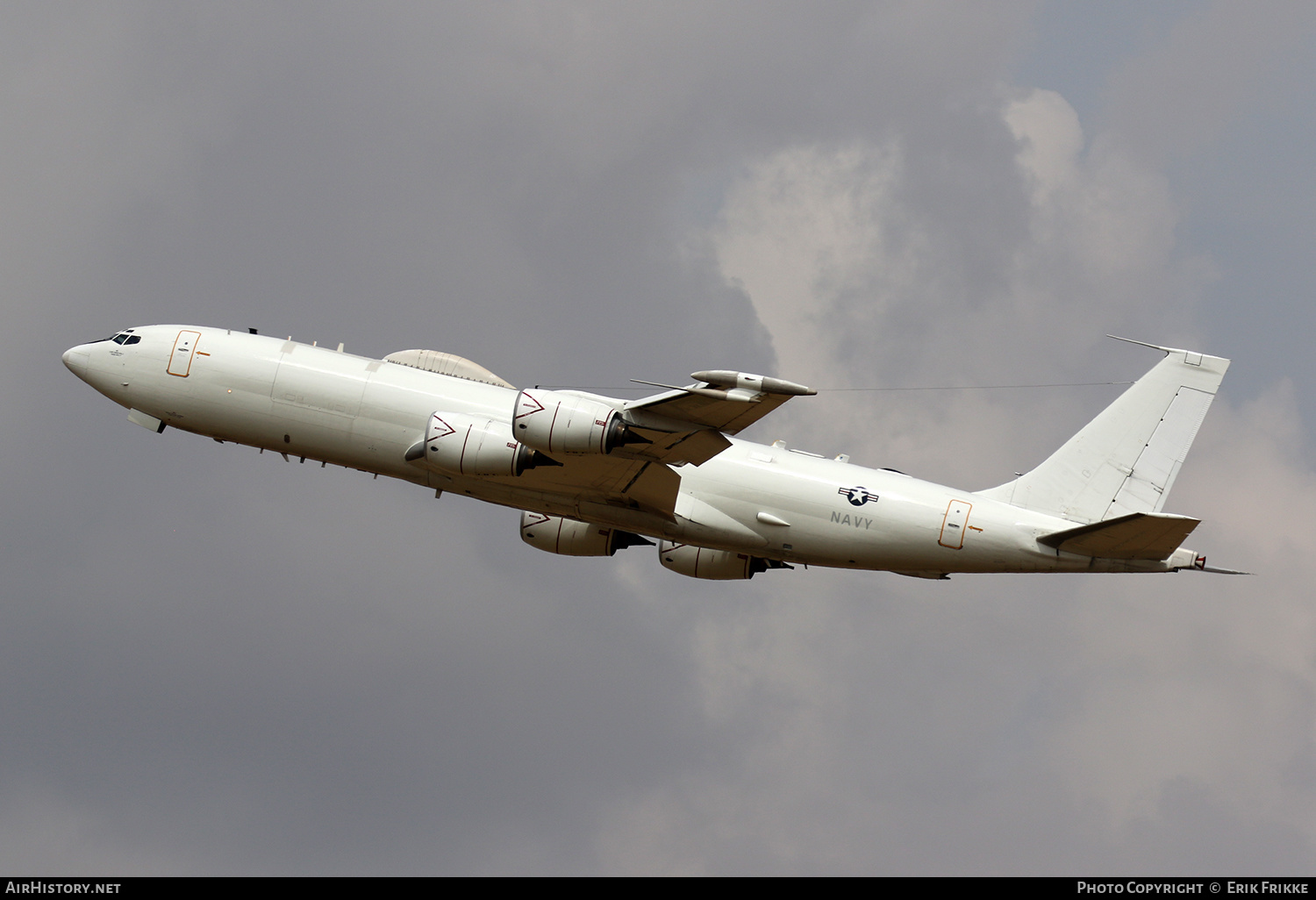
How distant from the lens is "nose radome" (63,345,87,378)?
49531 millimetres

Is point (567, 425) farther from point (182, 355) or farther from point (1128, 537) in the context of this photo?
point (1128, 537)

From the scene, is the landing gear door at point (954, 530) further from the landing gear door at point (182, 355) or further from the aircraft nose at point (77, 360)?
the aircraft nose at point (77, 360)

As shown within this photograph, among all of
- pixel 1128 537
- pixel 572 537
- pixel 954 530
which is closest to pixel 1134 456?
pixel 1128 537

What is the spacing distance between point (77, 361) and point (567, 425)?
1859 cm

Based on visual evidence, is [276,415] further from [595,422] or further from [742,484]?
[742,484]

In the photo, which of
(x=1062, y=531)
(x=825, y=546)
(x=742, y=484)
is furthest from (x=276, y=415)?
(x=1062, y=531)

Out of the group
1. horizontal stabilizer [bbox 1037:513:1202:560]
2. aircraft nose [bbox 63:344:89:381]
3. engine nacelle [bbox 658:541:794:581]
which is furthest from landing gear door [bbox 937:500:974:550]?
aircraft nose [bbox 63:344:89:381]

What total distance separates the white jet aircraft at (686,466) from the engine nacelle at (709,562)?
9.25 feet

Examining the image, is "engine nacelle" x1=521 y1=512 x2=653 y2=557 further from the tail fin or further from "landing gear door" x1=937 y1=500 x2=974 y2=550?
the tail fin

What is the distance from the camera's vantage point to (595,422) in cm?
4197

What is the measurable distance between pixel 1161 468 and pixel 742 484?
13.4 meters

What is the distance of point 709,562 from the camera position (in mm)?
51312

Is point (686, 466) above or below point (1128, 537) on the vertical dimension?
above

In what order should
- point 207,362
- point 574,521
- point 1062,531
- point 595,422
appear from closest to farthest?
point 595,422
point 1062,531
point 207,362
point 574,521
